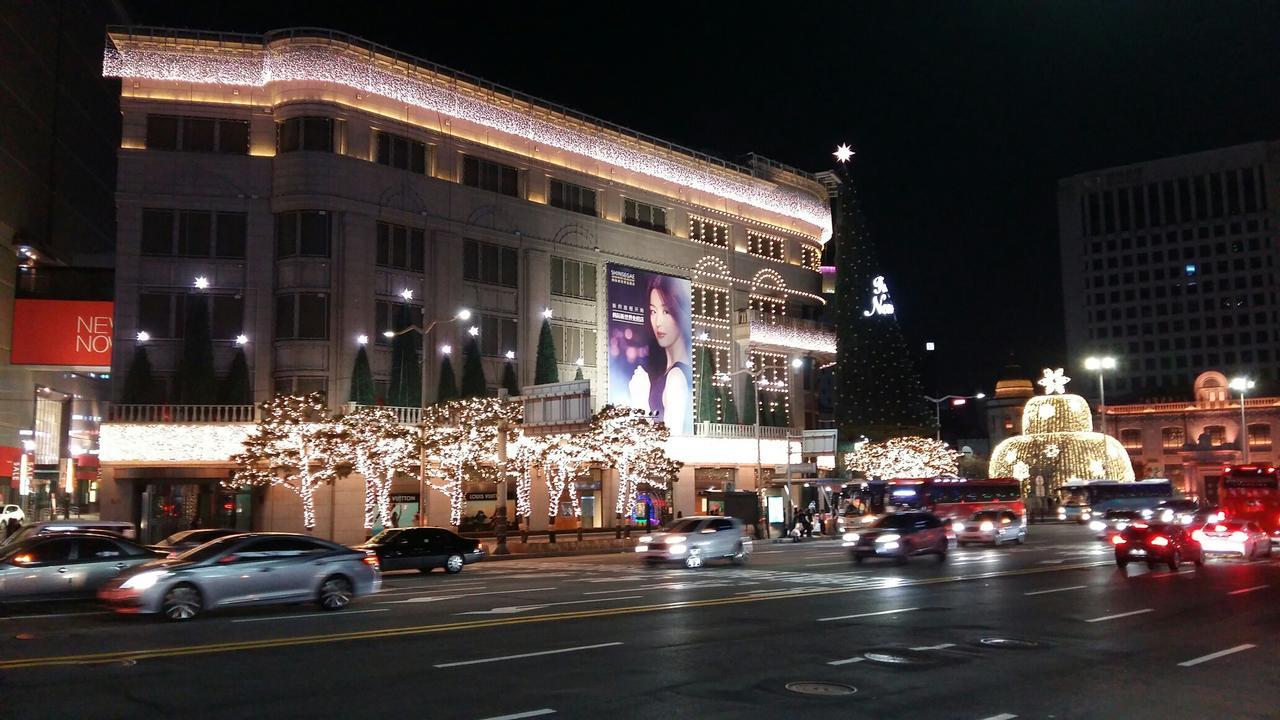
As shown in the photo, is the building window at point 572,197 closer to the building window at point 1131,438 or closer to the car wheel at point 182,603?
the car wheel at point 182,603

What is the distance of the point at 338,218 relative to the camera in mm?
47000

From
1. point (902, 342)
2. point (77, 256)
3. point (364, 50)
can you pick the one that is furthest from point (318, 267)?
point (902, 342)

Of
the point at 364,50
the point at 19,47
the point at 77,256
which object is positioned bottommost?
the point at 77,256

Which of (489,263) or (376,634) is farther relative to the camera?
(489,263)

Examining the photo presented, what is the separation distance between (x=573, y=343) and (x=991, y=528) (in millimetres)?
24302

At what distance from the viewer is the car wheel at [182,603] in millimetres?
17516

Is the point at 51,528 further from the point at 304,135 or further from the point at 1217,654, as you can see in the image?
the point at 304,135

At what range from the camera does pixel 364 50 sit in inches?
1895

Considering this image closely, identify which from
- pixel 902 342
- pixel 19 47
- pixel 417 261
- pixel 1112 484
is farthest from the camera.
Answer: pixel 902 342

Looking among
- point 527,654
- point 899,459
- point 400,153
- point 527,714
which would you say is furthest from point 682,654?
point 899,459

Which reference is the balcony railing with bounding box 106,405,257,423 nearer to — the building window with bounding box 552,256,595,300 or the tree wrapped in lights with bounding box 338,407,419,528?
the tree wrapped in lights with bounding box 338,407,419,528

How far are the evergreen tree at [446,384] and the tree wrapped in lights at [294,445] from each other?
8215 mm

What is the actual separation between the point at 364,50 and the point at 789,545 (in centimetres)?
3025

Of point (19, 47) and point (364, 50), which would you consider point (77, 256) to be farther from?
point (364, 50)
